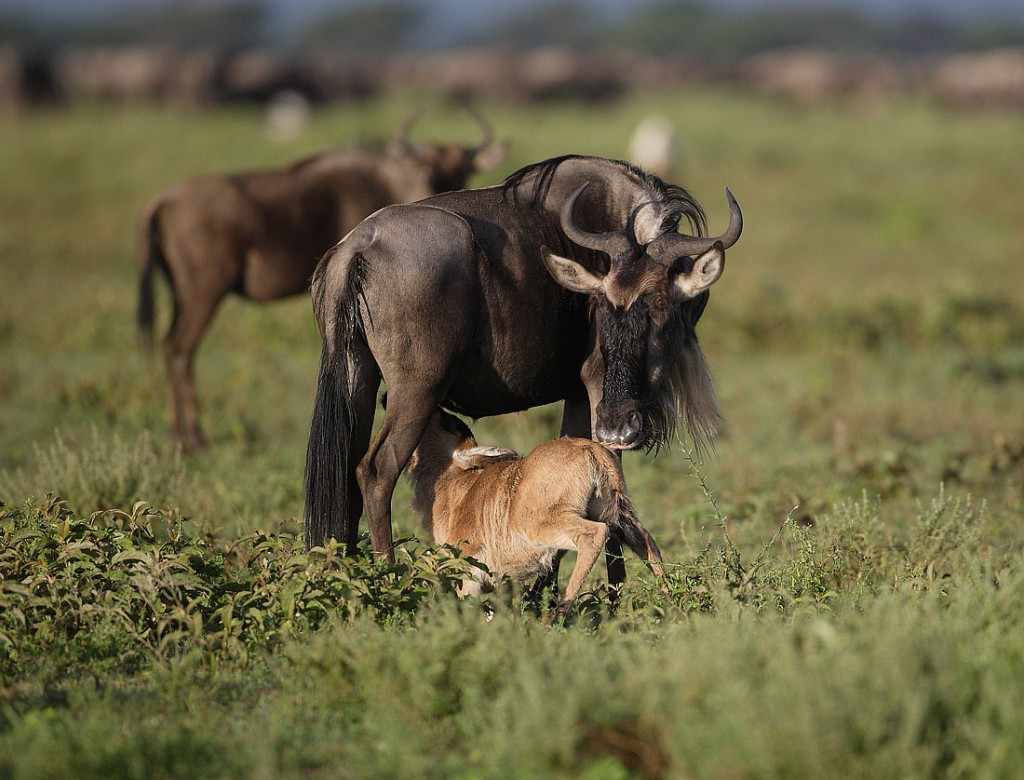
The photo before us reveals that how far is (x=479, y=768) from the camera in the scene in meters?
3.67

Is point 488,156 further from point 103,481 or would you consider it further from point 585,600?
point 585,600

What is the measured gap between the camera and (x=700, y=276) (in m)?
5.29

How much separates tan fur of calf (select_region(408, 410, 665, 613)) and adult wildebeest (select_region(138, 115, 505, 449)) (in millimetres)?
4300

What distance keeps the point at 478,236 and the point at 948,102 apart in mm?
36437

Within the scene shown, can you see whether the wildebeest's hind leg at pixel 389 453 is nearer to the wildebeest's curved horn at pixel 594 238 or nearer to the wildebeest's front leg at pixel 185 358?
the wildebeest's curved horn at pixel 594 238

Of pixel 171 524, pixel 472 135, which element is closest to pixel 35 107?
pixel 472 135

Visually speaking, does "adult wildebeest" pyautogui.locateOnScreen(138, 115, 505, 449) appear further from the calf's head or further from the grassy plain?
the calf's head

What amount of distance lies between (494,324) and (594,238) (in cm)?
54

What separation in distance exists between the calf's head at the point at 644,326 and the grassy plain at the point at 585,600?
0.60m

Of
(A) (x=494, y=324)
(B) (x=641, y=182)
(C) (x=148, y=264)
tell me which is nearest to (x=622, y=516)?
(A) (x=494, y=324)

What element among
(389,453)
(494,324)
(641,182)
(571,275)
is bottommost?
(389,453)

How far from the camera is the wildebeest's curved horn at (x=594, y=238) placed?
532 cm

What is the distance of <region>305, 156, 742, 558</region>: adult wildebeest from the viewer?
5.14m

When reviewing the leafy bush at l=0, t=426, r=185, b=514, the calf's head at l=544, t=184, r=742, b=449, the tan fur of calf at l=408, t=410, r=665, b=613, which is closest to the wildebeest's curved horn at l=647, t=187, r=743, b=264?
the calf's head at l=544, t=184, r=742, b=449
